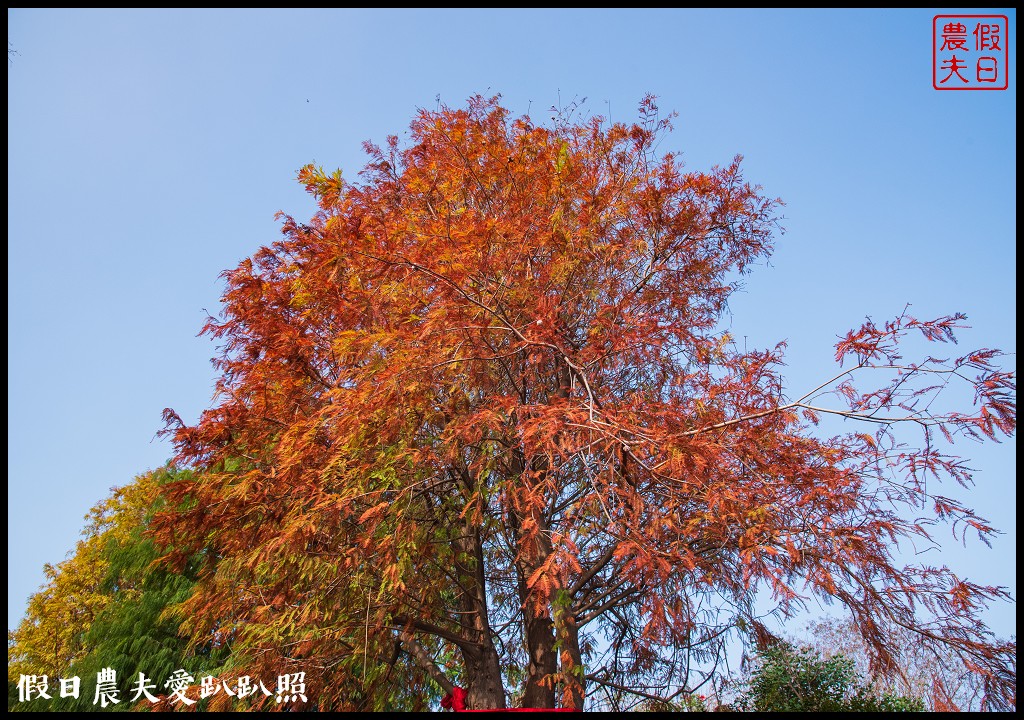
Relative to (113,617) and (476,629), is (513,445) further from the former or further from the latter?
(113,617)

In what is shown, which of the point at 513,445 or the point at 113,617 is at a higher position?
the point at 513,445

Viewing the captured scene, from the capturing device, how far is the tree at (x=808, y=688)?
622 cm

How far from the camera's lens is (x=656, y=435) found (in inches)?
162

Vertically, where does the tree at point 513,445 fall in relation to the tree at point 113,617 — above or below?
above

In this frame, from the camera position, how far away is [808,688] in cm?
634

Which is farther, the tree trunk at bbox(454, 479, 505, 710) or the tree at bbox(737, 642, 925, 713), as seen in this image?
the tree at bbox(737, 642, 925, 713)

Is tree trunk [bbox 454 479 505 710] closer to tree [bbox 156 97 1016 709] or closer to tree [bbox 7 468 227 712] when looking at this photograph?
tree [bbox 156 97 1016 709]

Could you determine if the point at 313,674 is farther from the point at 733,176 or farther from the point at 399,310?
the point at 733,176

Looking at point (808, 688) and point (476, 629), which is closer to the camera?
point (476, 629)

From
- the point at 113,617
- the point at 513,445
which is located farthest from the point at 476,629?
the point at 113,617

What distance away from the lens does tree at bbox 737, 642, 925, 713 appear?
6223 mm

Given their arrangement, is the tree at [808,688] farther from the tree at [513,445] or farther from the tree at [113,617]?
the tree at [113,617]

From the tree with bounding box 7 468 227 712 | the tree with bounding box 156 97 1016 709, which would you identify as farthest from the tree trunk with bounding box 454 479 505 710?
→ the tree with bounding box 7 468 227 712

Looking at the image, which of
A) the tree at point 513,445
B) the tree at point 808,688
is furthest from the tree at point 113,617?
the tree at point 808,688
